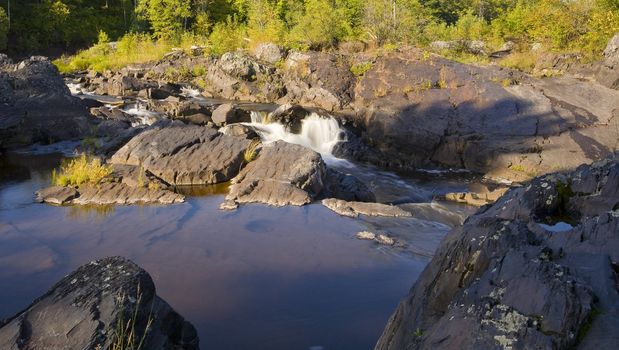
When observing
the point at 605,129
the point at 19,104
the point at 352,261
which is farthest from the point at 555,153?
the point at 19,104

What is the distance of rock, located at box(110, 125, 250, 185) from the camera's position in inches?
525

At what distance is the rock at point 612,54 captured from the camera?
75.1ft

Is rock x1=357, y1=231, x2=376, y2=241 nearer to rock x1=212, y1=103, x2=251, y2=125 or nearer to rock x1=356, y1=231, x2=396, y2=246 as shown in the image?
rock x1=356, y1=231, x2=396, y2=246

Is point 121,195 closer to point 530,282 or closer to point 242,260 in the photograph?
point 242,260

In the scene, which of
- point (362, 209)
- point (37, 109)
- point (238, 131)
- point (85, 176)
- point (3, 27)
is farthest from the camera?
point (3, 27)

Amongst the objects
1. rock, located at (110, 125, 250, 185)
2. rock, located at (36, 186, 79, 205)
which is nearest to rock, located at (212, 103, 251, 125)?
rock, located at (110, 125, 250, 185)

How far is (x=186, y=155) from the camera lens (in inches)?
547

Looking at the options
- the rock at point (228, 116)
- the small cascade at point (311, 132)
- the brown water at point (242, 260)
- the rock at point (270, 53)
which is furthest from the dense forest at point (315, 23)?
the brown water at point (242, 260)

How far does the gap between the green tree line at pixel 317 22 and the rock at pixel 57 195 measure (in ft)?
72.5

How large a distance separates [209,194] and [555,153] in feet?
42.1

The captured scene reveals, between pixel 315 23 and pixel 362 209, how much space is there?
75.1ft

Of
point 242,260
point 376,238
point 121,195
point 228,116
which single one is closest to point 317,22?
point 228,116

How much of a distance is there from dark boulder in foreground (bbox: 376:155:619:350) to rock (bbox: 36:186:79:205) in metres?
9.59

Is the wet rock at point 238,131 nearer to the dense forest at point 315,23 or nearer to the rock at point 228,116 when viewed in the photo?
the rock at point 228,116
